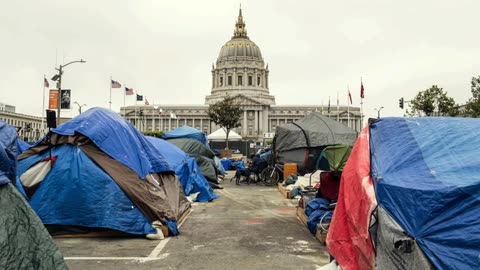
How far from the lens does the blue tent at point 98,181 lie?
851 centimetres

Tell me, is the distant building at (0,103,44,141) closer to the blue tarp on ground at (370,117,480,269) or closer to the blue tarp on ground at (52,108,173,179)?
the blue tarp on ground at (52,108,173,179)

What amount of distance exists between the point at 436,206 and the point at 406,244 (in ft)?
1.43

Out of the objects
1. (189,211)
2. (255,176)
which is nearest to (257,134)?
(255,176)

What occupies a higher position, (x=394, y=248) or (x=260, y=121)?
(x=260, y=121)

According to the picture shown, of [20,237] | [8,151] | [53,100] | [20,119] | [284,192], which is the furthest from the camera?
[20,119]

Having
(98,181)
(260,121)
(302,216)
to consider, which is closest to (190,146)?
(302,216)

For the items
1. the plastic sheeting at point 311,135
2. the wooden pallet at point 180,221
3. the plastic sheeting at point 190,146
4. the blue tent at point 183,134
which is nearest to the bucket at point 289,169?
the plastic sheeting at point 311,135

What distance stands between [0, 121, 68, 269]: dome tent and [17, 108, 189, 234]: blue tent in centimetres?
377

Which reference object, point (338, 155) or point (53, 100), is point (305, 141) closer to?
point (338, 155)

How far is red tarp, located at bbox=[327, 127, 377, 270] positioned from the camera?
508cm

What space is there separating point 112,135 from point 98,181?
1139 millimetres

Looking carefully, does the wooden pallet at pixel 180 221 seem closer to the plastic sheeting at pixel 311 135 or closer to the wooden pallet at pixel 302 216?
the wooden pallet at pixel 302 216

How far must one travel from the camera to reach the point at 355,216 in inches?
215

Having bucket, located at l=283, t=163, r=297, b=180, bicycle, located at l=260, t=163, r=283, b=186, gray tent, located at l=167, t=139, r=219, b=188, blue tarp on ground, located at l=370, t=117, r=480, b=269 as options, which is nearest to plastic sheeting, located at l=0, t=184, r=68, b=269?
blue tarp on ground, located at l=370, t=117, r=480, b=269
